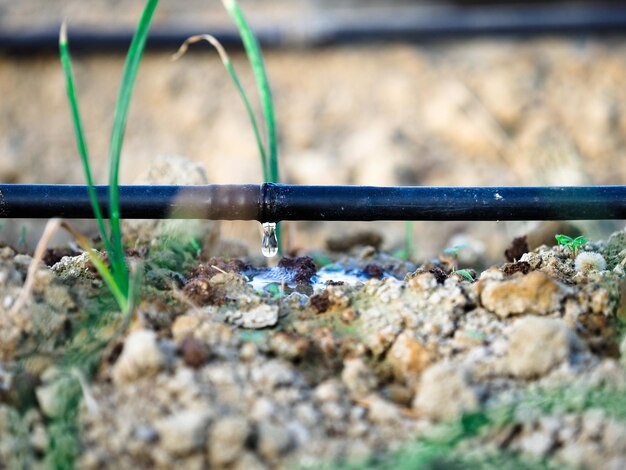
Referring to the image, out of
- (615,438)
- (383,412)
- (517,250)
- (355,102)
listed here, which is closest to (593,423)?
(615,438)

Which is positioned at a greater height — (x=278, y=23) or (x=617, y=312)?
(x=278, y=23)

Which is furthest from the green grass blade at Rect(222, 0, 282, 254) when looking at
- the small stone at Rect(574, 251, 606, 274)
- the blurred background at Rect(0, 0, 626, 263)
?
the blurred background at Rect(0, 0, 626, 263)

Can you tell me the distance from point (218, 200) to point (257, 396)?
53cm

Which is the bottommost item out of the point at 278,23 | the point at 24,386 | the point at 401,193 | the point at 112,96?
the point at 24,386

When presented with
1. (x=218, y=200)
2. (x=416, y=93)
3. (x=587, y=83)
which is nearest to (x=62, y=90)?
(x=416, y=93)

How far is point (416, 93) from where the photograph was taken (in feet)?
15.2

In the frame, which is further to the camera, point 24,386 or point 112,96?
point 112,96

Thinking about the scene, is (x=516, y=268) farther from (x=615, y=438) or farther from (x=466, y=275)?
(x=615, y=438)

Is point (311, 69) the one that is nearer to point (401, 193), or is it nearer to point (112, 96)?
point (112, 96)

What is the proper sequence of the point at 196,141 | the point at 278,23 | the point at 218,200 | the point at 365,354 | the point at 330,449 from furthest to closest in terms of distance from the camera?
the point at 278,23 → the point at 196,141 → the point at 218,200 → the point at 365,354 → the point at 330,449

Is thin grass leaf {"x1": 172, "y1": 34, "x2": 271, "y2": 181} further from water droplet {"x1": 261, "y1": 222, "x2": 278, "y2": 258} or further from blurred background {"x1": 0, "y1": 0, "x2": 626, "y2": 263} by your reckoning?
blurred background {"x1": 0, "y1": 0, "x2": 626, "y2": 263}

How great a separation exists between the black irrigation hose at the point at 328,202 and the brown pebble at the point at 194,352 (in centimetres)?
42

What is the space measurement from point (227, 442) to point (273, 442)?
64 mm

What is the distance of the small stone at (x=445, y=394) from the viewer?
1.25 metres
